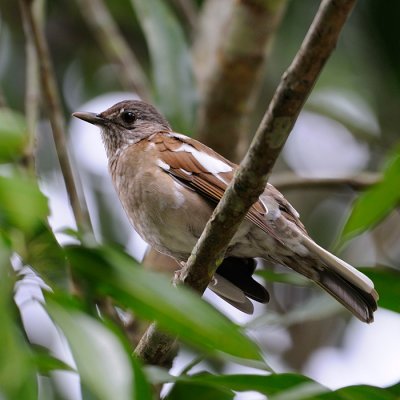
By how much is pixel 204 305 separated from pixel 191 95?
3511 millimetres

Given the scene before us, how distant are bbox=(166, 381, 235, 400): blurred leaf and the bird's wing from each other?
1090 mm

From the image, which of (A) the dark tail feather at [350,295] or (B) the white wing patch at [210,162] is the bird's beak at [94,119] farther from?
(A) the dark tail feather at [350,295]

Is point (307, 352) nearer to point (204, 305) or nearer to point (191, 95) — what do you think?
point (191, 95)

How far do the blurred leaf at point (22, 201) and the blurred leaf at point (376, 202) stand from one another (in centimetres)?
158

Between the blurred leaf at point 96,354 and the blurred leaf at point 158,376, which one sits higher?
the blurred leaf at point 96,354

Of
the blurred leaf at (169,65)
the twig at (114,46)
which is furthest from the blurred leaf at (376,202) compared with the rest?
the twig at (114,46)

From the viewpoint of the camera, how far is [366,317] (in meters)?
4.34

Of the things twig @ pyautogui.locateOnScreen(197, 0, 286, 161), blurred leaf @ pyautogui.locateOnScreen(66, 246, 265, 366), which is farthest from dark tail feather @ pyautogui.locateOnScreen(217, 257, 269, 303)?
blurred leaf @ pyautogui.locateOnScreen(66, 246, 265, 366)

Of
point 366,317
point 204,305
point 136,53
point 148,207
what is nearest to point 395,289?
point 366,317

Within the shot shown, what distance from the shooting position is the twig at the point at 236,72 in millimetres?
5832

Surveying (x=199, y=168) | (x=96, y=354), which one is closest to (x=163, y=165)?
(x=199, y=168)

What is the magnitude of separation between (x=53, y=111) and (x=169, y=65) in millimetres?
1151

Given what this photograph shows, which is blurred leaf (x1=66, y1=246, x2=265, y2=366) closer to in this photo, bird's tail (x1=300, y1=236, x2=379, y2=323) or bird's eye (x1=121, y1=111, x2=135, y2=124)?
bird's tail (x1=300, y1=236, x2=379, y2=323)

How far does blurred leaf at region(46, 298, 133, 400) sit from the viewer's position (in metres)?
2.16
